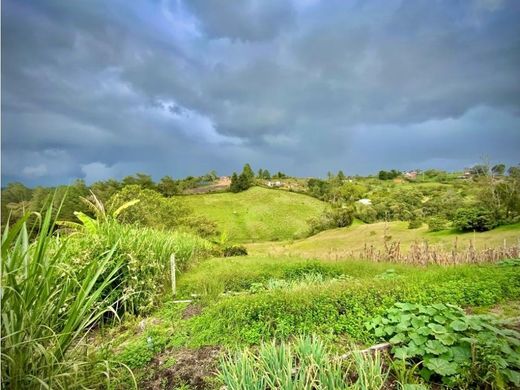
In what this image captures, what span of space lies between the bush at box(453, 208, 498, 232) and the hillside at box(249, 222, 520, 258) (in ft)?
2.25

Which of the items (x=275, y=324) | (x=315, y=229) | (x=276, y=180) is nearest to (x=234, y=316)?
(x=275, y=324)

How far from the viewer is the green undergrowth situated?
15.5 ft

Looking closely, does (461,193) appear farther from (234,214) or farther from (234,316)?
(234,316)

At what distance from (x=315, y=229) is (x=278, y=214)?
875 centimetres

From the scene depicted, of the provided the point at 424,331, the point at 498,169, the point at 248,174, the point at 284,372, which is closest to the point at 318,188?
the point at 248,174

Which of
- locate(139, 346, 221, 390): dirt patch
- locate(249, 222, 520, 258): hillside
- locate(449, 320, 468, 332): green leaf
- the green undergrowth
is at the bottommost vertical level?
locate(249, 222, 520, 258): hillside

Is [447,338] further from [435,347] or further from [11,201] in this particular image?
[11,201]

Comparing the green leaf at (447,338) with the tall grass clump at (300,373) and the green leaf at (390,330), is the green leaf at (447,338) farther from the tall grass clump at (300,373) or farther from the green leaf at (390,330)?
the tall grass clump at (300,373)

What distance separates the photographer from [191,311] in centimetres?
624

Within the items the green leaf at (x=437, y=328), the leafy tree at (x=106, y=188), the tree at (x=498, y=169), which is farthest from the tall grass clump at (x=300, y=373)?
the tree at (x=498, y=169)

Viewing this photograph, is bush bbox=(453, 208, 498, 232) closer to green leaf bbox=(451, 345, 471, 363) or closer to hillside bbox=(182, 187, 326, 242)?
hillside bbox=(182, 187, 326, 242)

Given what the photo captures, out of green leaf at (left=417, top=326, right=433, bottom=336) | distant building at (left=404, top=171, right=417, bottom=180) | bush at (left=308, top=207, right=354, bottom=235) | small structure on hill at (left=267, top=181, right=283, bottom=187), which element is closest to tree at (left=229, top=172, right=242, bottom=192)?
small structure on hill at (left=267, top=181, right=283, bottom=187)

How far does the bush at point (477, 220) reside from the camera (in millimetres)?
23188

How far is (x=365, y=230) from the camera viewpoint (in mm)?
30719
